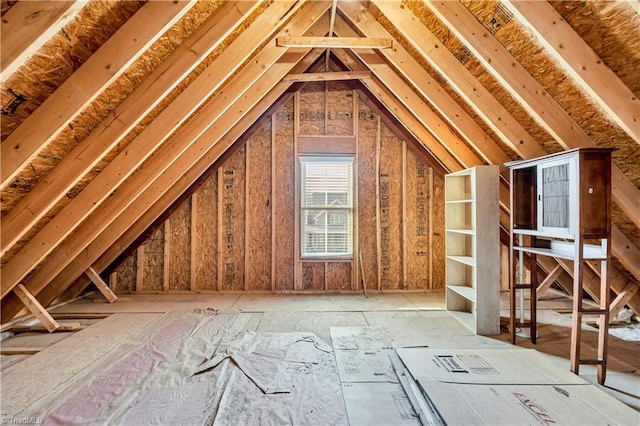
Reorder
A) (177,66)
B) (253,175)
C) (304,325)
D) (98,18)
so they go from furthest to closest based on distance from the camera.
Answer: (253,175), (304,325), (177,66), (98,18)

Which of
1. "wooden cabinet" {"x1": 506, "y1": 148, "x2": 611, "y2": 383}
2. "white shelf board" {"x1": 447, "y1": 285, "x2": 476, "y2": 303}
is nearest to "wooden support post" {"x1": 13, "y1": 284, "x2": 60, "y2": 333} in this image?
"white shelf board" {"x1": 447, "y1": 285, "x2": 476, "y2": 303}

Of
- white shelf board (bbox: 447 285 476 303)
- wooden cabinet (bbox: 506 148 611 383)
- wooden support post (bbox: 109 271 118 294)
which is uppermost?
wooden cabinet (bbox: 506 148 611 383)

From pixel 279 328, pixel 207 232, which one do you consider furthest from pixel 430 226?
pixel 207 232

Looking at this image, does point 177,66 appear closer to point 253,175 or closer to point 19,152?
point 19,152

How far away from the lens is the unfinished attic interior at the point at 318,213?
188cm

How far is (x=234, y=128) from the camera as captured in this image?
14.3 feet

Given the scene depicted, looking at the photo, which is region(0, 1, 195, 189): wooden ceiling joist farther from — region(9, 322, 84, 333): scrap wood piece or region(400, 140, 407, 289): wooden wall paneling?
region(400, 140, 407, 289): wooden wall paneling

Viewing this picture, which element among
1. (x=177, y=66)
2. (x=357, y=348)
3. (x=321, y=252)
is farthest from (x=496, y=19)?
(x=321, y=252)

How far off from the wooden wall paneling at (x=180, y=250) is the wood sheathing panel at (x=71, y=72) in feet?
6.91

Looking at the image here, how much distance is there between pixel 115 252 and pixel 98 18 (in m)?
3.82

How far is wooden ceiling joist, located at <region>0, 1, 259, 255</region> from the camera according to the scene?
89.0 inches

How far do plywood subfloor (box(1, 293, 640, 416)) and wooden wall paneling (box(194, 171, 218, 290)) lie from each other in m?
0.32

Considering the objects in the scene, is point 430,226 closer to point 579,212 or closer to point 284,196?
point 284,196

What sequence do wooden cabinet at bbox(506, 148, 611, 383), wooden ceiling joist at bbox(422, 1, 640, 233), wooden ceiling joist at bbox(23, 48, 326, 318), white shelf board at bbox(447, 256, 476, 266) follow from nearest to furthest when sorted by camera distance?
wooden cabinet at bbox(506, 148, 611, 383), wooden ceiling joist at bbox(422, 1, 640, 233), white shelf board at bbox(447, 256, 476, 266), wooden ceiling joist at bbox(23, 48, 326, 318)
